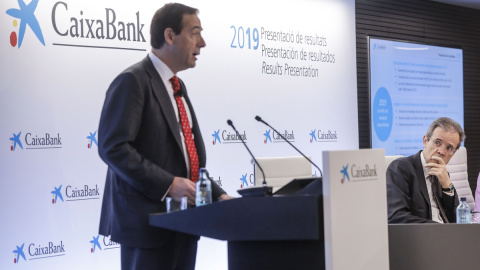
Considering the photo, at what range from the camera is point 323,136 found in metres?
6.62

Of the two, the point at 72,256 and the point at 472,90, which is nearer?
the point at 72,256

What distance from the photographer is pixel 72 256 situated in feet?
15.2

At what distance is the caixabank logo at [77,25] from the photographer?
14.6 feet

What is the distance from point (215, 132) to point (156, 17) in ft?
9.74

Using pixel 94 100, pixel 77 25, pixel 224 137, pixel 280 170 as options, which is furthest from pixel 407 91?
pixel 77 25

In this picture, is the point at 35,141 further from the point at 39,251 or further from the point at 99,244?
the point at 99,244

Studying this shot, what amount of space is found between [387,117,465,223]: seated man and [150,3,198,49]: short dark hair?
4.90 feet

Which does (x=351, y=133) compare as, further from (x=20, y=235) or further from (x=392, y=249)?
(x=392, y=249)

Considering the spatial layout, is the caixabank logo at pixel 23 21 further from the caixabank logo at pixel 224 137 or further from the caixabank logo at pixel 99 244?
the caixabank logo at pixel 224 137

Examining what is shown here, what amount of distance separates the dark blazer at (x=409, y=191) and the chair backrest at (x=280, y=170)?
947 mm

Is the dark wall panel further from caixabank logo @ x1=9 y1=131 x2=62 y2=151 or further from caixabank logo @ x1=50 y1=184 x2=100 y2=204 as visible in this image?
caixabank logo @ x1=9 y1=131 x2=62 y2=151

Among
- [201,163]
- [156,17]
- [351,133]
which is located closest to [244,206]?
[201,163]

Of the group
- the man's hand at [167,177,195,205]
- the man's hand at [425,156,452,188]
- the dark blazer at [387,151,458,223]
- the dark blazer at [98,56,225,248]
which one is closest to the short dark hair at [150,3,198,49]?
the dark blazer at [98,56,225,248]

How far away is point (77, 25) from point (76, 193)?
1.21 m
